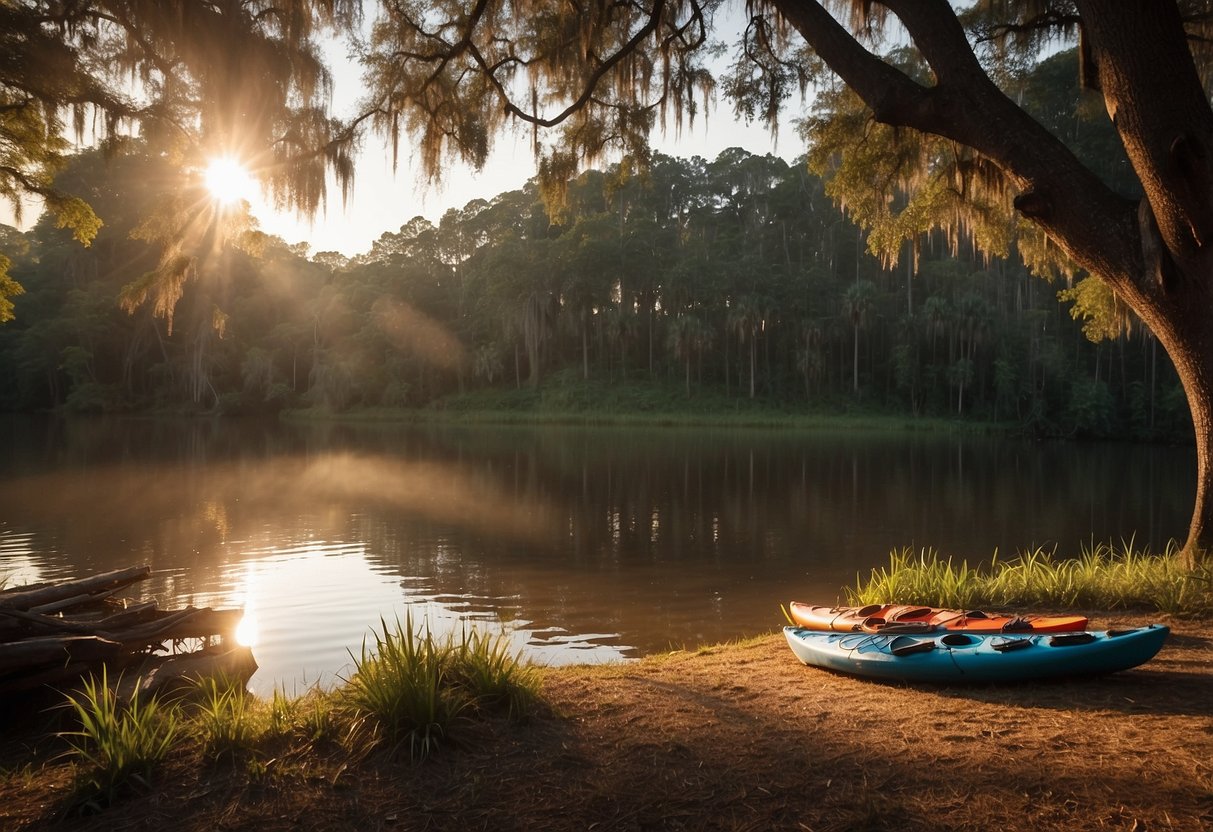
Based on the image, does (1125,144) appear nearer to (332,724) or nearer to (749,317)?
(332,724)

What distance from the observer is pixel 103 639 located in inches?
203

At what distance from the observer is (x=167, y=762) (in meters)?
3.40

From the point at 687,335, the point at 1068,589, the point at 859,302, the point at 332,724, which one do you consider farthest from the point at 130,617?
the point at 859,302

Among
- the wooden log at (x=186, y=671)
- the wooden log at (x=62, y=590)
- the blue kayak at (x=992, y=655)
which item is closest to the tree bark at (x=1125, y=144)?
the blue kayak at (x=992, y=655)

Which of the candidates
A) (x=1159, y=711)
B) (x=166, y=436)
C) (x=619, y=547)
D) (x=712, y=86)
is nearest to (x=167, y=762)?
(x=1159, y=711)

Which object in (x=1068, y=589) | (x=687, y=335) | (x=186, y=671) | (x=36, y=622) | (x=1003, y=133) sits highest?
(x=687, y=335)

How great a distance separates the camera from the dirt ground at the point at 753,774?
9.26 feet

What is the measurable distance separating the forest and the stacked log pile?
1762 inches

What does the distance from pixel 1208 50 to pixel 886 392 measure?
4593cm

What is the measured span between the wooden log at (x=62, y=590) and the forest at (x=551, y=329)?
4472cm

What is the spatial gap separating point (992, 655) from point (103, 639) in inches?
210

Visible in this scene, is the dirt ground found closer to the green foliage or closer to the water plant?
the water plant

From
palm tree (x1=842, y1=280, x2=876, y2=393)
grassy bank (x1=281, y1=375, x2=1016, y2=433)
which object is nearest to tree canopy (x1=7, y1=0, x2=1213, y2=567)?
grassy bank (x1=281, y1=375, x2=1016, y2=433)

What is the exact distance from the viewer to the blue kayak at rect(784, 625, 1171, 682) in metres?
4.16
